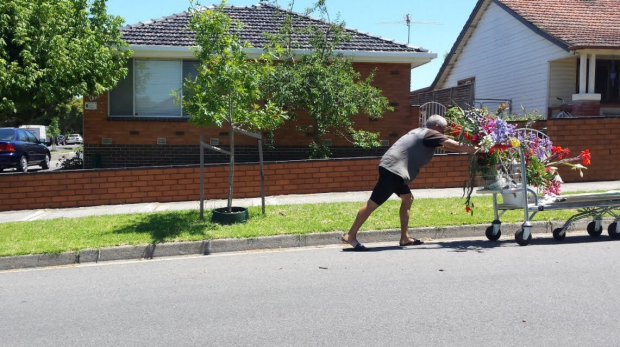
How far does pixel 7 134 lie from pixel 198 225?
535 inches

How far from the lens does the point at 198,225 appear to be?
8.59 meters

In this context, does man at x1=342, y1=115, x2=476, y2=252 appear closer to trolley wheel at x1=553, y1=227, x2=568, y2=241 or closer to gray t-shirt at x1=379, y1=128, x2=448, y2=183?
gray t-shirt at x1=379, y1=128, x2=448, y2=183

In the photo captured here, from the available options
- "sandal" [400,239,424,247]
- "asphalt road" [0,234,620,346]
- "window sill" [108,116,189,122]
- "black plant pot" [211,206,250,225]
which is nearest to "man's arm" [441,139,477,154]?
"asphalt road" [0,234,620,346]

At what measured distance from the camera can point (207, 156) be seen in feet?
46.7

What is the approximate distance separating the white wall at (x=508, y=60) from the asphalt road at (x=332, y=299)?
1176cm

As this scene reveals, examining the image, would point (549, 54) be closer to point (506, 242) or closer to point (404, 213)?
point (506, 242)

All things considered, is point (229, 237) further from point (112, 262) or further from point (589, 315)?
point (589, 315)

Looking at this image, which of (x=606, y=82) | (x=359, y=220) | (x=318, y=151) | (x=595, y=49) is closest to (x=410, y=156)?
(x=359, y=220)

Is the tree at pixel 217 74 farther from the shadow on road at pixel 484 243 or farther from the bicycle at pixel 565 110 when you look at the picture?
the bicycle at pixel 565 110

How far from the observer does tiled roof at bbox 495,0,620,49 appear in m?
16.2

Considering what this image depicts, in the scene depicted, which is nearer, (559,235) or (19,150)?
(559,235)

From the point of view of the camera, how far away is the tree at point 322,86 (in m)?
12.3

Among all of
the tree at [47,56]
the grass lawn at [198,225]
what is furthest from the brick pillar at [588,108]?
the tree at [47,56]

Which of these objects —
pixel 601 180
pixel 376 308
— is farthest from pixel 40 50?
pixel 601 180
